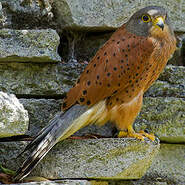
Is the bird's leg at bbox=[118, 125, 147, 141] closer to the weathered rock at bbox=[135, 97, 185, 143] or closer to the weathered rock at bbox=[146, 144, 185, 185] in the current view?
the weathered rock at bbox=[135, 97, 185, 143]

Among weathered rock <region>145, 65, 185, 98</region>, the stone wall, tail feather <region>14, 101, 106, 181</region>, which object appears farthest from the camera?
weathered rock <region>145, 65, 185, 98</region>

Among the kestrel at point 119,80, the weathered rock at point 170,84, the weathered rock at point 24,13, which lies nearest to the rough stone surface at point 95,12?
the weathered rock at point 24,13

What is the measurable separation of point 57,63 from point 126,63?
0.55 meters

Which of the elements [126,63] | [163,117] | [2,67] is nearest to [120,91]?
[126,63]

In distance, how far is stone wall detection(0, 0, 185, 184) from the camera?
3.21 meters

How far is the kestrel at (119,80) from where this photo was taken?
301cm

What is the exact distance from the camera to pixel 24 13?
11.1 feet

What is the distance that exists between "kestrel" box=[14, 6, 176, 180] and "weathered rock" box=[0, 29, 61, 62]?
11.8 inches

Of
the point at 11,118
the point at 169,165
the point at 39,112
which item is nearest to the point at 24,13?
the point at 39,112

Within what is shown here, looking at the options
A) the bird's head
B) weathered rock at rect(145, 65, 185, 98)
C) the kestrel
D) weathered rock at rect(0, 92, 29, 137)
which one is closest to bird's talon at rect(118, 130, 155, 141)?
the kestrel

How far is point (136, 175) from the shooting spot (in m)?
3.06

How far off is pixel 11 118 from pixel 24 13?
98cm

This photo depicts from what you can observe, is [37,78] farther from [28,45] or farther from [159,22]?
[159,22]

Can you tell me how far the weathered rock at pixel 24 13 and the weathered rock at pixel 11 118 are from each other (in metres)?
0.78
